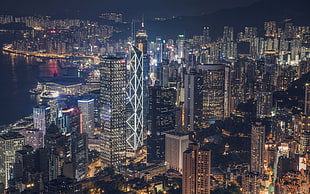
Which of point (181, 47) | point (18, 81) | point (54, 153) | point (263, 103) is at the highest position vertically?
point (181, 47)

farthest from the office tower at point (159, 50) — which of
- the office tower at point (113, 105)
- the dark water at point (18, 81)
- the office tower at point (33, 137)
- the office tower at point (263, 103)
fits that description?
the office tower at point (33, 137)

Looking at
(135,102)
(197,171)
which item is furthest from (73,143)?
(197,171)

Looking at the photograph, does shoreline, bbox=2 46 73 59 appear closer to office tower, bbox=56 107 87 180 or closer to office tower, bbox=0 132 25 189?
office tower, bbox=56 107 87 180

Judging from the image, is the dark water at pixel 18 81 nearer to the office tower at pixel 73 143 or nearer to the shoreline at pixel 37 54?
the shoreline at pixel 37 54

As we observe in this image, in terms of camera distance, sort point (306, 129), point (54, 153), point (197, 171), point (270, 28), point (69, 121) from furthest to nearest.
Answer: point (270, 28) < point (69, 121) < point (306, 129) < point (54, 153) < point (197, 171)

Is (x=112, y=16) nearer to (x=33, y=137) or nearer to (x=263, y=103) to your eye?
(x=33, y=137)

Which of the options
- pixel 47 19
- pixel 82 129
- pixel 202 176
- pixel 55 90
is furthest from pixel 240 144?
pixel 55 90

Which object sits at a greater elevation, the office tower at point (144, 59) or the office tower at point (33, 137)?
the office tower at point (144, 59)

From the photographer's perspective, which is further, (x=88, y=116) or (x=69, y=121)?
(x=88, y=116)

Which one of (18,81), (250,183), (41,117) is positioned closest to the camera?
(250,183)
